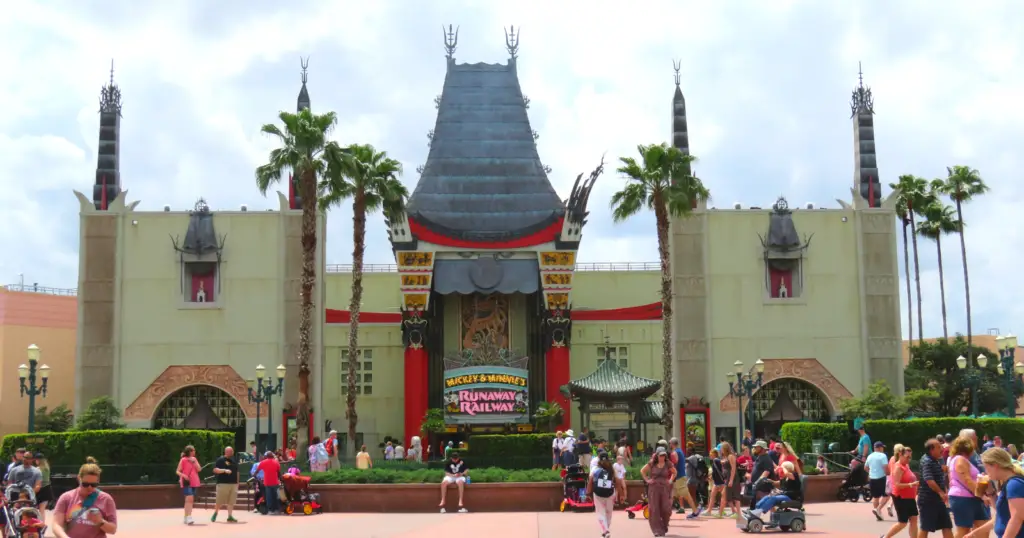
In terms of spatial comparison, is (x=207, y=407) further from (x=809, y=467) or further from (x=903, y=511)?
(x=903, y=511)

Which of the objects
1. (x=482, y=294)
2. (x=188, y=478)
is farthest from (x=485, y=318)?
(x=188, y=478)

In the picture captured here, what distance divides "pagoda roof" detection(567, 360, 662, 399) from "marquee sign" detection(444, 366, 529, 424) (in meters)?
5.64

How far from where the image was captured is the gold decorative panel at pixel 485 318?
53219 mm

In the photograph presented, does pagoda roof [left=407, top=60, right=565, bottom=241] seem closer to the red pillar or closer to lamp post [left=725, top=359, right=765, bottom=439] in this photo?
the red pillar

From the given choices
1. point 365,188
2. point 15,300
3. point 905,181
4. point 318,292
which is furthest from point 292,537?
point 905,181

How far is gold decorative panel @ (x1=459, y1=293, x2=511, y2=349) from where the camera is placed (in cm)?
5322

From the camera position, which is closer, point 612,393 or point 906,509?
point 906,509

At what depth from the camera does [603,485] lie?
19.7 m

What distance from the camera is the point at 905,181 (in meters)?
64.4

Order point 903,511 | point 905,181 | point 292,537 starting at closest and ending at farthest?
1. point 903,511
2. point 292,537
3. point 905,181

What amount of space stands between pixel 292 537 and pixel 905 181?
51.0 meters

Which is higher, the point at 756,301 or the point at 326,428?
the point at 756,301

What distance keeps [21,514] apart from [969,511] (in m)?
11.4

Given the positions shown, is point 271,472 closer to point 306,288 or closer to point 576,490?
point 576,490
